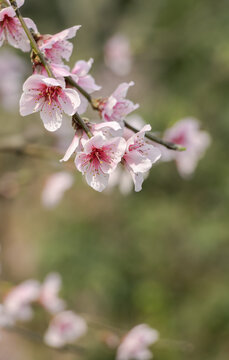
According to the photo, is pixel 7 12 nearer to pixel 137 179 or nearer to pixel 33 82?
pixel 33 82

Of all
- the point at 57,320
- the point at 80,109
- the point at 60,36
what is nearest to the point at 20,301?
the point at 57,320

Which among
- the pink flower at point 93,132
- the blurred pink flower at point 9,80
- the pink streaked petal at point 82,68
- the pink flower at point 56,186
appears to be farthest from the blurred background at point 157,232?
the pink flower at point 93,132

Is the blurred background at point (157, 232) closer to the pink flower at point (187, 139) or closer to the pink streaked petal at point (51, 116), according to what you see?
the pink flower at point (187, 139)

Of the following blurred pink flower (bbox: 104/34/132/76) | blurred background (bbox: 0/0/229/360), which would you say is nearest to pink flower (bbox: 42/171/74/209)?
blurred background (bbox: 0/0/229/360)

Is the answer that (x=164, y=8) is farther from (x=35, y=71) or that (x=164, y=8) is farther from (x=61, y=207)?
(x=35, y=71)

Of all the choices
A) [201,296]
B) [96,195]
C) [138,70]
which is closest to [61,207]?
[96,195]

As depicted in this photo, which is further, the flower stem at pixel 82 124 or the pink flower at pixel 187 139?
the pink flower at pixel 187 139

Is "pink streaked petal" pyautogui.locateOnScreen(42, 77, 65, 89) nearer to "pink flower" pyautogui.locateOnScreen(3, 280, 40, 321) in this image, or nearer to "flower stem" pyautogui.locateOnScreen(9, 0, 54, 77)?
"flower stem" pyautogui.locateOnScreen(9, 0, 54, 77)
